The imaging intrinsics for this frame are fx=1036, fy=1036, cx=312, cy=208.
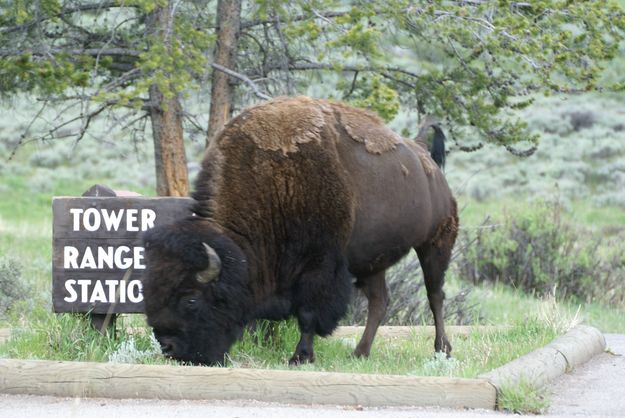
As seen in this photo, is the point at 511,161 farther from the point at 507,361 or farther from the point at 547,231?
the point at 507,361

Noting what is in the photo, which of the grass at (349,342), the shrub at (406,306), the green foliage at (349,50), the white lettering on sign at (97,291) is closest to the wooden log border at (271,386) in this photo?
the grass at (349,342)

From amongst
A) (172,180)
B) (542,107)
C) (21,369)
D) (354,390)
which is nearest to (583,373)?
(354,390)

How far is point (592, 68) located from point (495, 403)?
246 inches

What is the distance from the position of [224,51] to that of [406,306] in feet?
12.3

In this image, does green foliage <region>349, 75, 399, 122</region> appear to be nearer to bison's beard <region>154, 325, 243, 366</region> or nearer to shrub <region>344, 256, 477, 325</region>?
shrub <region>344, 256, 477, 325</region>

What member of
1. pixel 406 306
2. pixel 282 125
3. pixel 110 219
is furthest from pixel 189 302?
pixel 406 306

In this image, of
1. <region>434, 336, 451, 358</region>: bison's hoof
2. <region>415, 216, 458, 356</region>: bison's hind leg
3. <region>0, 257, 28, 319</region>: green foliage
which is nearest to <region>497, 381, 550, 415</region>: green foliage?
<region>434, 336, 451, 358</region>: bison's hoof

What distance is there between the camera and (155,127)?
12383 mm

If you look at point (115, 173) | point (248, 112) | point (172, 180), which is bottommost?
point (115, 173)

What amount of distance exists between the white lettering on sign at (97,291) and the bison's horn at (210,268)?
1088mm

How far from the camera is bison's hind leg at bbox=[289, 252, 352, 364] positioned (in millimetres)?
7848

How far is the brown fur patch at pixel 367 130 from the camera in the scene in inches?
332

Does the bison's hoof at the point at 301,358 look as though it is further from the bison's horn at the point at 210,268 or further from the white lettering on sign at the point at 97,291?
the white lettering on sign at the point at 97,291

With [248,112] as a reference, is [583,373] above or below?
below
